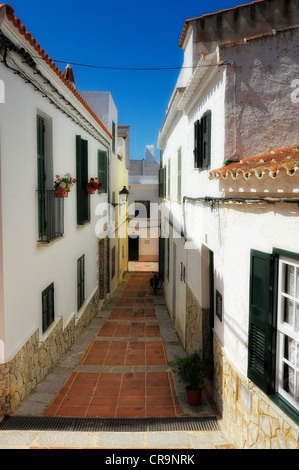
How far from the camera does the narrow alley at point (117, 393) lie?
6008mm

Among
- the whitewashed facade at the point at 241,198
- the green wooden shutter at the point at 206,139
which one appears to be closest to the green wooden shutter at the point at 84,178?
the whitewashed facade at the point at 241,198

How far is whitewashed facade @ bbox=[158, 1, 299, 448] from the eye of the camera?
4547 millimetres

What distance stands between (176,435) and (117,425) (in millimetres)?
1030

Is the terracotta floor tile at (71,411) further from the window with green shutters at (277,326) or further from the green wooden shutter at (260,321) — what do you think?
the window with green shutters at (277,326)

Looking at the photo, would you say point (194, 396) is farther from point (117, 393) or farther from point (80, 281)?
point (80, 281)

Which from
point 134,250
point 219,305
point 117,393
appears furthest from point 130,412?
point 134,250

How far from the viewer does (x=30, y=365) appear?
24.7ft

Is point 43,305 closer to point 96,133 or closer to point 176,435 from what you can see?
point 176,435

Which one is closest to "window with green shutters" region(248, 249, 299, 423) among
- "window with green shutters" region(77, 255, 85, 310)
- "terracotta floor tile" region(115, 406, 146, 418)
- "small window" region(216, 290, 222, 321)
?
"small window" region(216, 290, 222, 321)

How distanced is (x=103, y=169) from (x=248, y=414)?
12888 millimetres

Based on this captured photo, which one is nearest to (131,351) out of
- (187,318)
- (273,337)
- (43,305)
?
(187,318)

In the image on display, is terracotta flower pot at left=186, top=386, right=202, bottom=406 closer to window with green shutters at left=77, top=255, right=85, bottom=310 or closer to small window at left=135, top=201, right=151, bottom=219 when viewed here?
window with green shutters at left=77, top=255, right=85, bottom=310

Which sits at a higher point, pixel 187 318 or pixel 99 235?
pixel 99 235

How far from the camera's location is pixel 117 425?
6.60 meters
